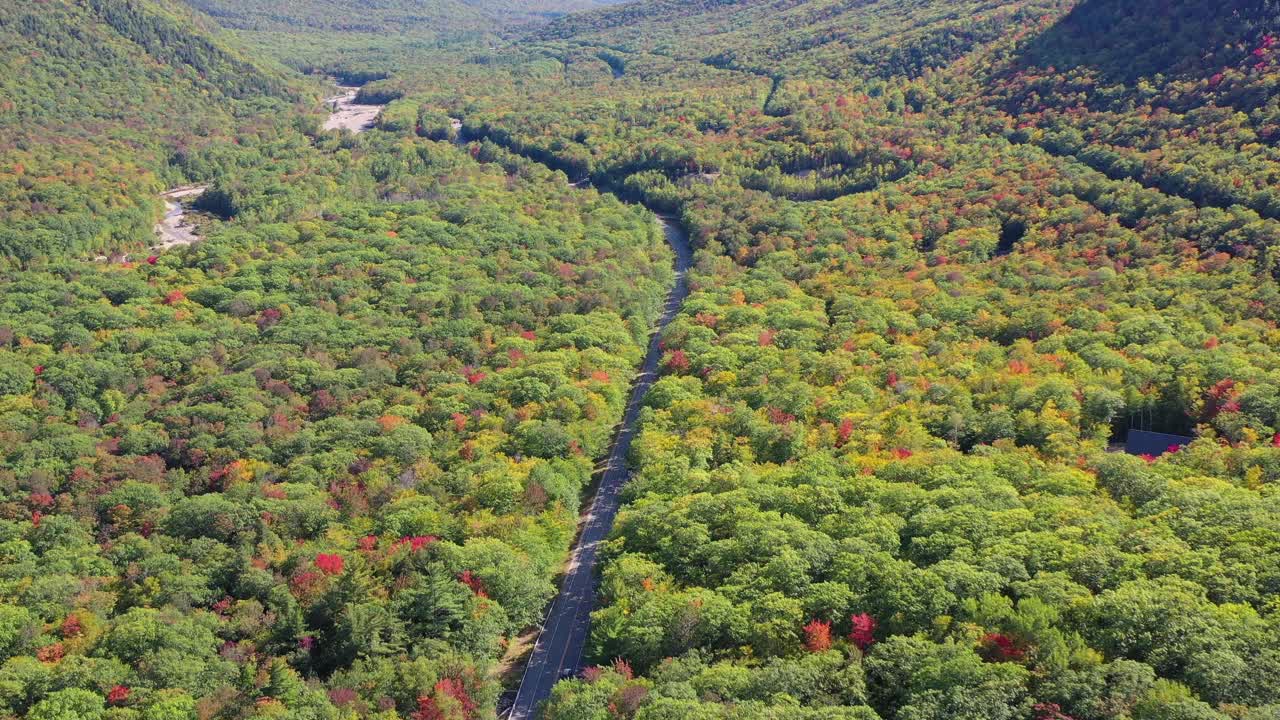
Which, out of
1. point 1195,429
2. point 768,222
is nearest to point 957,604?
point 1195,429

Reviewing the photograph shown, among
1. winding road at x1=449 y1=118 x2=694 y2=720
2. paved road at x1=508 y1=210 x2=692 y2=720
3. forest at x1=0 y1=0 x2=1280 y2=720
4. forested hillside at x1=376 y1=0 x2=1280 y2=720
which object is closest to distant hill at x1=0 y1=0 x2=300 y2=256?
forest at x1=0 y1=0 x2=1280 y2=720

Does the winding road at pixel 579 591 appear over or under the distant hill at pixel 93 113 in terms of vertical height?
under

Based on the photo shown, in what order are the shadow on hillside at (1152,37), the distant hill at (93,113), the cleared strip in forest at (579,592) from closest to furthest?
1. the cleared strip in forest at (579,592)
2. the distant hill at (93,113)
3. the shadow on hillside at (1152,37)

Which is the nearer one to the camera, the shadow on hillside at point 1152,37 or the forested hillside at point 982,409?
the forested hillside at point 982,409

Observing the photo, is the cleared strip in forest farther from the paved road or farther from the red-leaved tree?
the red-leaved tree

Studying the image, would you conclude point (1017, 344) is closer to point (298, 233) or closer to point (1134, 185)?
point (1134, 185)

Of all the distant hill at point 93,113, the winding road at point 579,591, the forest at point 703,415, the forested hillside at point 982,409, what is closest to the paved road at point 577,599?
the winding road at point 579,591

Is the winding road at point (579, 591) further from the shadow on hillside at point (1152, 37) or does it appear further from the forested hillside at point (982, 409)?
the shadow on hillside at point (1152, 37)
